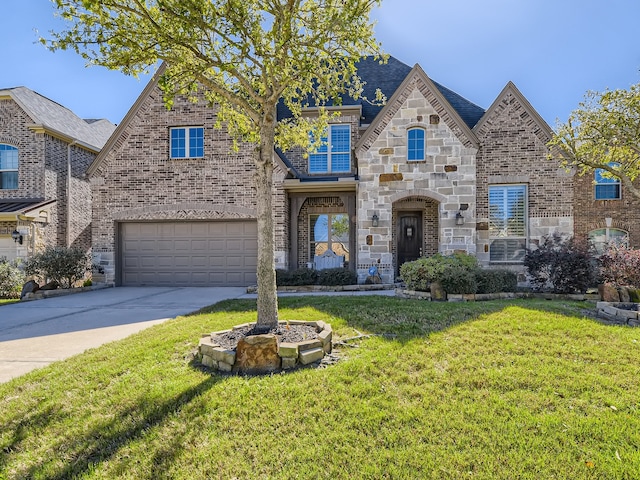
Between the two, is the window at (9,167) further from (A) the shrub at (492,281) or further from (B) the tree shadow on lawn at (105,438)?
(A) the shrub at (492,281)

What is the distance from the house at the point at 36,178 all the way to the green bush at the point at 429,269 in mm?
12181

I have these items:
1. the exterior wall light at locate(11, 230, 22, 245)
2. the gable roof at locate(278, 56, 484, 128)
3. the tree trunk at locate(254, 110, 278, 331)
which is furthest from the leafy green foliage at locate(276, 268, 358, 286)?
the exterior wall light at locate(11, 230, 22, 245)

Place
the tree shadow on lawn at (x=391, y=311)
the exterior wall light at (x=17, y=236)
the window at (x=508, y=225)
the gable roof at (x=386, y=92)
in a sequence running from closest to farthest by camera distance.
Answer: the tree shadow on lawn at (x=391, y=311)
the window at (x=508, y=225)
the exterior wall light at (x=17, y=236)
the gable roof at (x=386, y=92)

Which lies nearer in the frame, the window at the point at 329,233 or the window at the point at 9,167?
the window at the point at 329,233

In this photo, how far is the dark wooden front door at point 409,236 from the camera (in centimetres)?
1330

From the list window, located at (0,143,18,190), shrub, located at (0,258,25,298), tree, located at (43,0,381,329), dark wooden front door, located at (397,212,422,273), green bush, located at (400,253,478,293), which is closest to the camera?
tree, located at (43,0,381,329)

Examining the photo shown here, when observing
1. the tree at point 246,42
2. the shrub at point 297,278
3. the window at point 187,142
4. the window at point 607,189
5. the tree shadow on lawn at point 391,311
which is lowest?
the tree shadow on lawn at point 391,311

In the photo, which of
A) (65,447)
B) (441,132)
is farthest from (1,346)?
(441,132)

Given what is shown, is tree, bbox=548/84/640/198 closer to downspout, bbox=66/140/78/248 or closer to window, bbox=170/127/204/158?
window, bbox=170/127/204/158

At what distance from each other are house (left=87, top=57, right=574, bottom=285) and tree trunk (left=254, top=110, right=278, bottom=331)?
7.20 meters

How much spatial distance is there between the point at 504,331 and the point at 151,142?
41.9 ft

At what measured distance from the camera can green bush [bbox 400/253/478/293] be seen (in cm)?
868

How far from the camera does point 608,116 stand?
8.13 metres

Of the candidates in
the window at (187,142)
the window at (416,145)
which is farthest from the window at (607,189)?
the window at (187,142)
